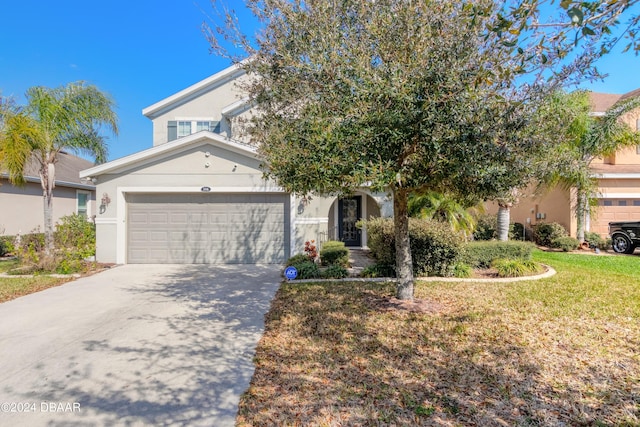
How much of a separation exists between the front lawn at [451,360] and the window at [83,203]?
16.4 meters

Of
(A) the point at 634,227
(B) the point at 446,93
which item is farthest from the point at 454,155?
(A) the point at 634,227

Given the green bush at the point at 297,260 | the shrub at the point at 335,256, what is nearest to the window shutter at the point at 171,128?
the green bush at the point at 297,260

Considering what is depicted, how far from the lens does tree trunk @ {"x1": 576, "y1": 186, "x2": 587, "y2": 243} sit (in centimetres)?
1352

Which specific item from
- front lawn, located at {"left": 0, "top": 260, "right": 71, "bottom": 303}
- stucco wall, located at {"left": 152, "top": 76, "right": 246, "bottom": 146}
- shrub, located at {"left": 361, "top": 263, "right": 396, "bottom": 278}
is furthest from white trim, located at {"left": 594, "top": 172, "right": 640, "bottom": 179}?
front lawn, located at {"left": 0, "top": 260, "right": 71, "bottom": 303}

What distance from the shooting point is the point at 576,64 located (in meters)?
4.41

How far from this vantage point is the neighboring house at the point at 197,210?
1113cm

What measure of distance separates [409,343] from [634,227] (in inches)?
533

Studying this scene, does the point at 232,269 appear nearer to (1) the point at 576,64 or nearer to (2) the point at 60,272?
(2) the point at 60,272

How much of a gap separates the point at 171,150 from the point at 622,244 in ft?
56.9

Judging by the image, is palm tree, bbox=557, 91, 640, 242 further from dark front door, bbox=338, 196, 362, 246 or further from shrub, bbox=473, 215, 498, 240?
dark front door, bbox=338, 196, 362, 246

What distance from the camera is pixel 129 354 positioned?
4348 millimetres

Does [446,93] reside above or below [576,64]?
below

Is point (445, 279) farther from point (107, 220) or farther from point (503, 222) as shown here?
point (107, 220)

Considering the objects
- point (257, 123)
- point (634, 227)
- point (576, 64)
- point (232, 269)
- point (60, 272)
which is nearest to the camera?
point (576, 64)
